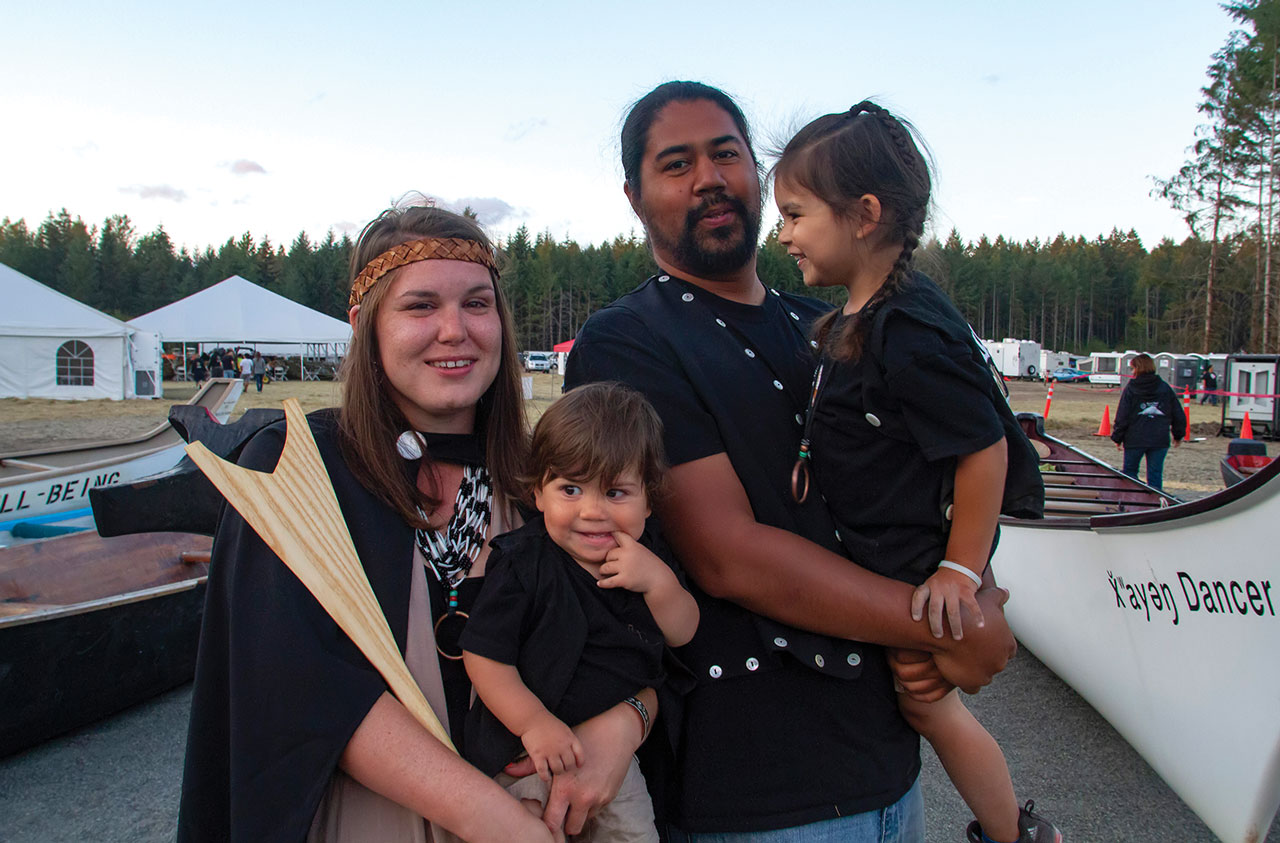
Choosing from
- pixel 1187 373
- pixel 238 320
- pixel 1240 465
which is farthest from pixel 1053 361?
pixel 1240 465

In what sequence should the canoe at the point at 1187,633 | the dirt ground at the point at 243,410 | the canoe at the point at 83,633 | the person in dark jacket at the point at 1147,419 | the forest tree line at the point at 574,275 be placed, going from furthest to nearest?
1. the forest tree line at the point at 574,275
2. the dirt ground at the point at 243,410
3. the person in dark jacket at the point at 1147,419
4. the canoe at the point at 83,633
5. the canoe at the point at 1187,633

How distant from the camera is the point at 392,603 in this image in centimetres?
141

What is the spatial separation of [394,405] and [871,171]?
47.7 inches

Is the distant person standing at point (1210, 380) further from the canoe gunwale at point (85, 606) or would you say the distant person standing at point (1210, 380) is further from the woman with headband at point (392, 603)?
the woman with headband at point (392, 603)

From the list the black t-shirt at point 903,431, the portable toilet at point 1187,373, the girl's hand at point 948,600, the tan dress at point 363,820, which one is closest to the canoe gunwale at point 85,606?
the tan dress at point 363,820

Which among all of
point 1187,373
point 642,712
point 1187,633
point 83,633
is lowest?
point 83,633

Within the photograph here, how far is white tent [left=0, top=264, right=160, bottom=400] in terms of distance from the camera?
84.6 feet

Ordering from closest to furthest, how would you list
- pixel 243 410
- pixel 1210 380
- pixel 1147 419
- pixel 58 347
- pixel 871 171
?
1. pixel 871 171
2. pixel 1147 419
3. pixel 243 410
4. pixel 58 347
5. pixel 1210 380

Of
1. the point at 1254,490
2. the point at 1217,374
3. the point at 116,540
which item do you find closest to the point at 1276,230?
the point at 1217,374

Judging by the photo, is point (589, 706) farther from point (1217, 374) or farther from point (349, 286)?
point (1217, 374)

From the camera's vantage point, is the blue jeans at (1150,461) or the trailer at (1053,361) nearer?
the blue jeans at (1150,461)

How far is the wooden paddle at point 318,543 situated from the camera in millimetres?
1297

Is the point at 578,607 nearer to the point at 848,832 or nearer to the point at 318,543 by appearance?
the point at 318,543

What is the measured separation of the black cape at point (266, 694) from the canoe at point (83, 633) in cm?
360
